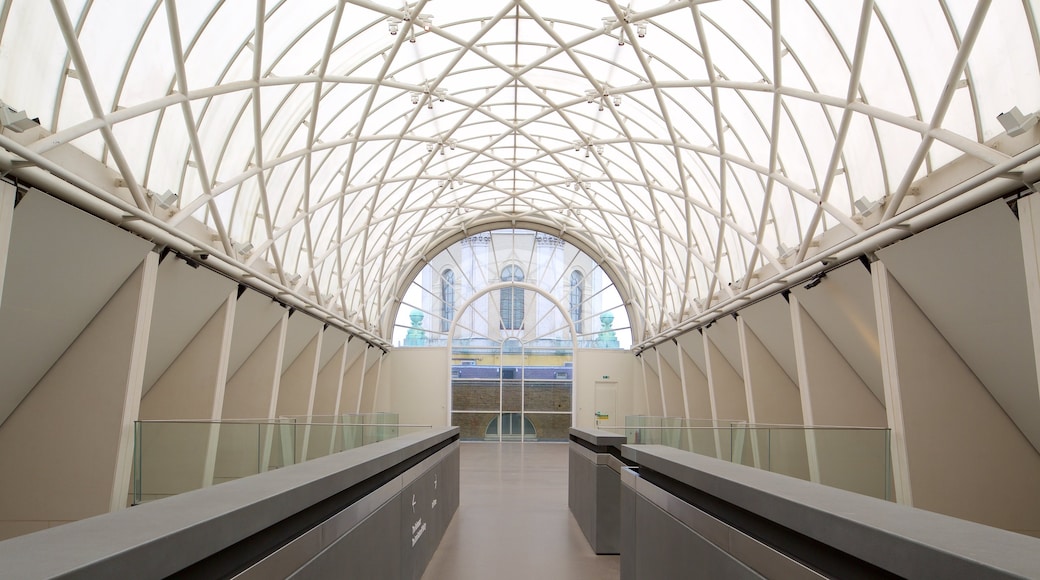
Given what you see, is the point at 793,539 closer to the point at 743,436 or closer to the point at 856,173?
the point at 743,436

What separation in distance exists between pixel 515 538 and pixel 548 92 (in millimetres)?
28848

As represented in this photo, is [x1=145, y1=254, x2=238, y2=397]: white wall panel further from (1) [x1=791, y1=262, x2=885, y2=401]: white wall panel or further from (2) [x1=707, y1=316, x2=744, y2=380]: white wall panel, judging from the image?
(2) [x1=707, y1=316, x2=744, y2=380]: white wall panel

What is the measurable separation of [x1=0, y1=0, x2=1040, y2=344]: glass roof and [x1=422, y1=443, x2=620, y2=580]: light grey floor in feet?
39.6

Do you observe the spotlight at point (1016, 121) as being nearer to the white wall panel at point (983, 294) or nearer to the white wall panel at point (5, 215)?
the white wall panel at point (983, 294)

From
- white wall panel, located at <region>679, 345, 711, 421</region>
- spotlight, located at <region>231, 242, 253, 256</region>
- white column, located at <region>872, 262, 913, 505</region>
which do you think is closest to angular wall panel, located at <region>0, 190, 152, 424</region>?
spotlight, located at <region>231, 242, 253, 256</region>

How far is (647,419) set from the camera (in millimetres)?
21938

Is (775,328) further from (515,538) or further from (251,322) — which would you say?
(251,322)

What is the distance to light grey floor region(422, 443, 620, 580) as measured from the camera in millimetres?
14680

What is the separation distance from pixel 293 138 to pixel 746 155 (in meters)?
20.9

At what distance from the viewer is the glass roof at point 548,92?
57.2ft

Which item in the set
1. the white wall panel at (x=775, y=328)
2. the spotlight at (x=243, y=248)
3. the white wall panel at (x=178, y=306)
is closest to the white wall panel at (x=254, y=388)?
the spotlight at (x=243, y=248)

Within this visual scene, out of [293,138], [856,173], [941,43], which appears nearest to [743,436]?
[941,43]

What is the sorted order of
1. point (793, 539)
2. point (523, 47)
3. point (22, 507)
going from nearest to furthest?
point (793, 539)
point (22, 507)
point (523, 47)

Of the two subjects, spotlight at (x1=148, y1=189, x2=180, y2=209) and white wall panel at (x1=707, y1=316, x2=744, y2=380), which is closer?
spotlight at (x1=148, y1=189, x2=180, y2=209)
